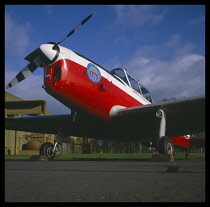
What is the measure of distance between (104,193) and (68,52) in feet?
20.8

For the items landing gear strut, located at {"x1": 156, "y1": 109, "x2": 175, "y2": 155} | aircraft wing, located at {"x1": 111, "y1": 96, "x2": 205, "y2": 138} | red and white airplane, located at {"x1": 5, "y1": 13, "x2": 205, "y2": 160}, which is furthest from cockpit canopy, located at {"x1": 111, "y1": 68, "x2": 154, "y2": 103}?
landing gear strut, located at {"x1": 156, "y1": 109, "x2": 175, "y2": 155}

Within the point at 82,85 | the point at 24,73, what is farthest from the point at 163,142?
the point at 24,73

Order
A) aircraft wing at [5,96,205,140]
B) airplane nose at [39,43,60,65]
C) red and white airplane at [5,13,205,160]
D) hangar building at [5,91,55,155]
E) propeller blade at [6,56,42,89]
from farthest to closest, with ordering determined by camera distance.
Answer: hangar building at [5,91,55,155], aircraft wing at [5,96,205,140], propeller blade at [6,56,42,89], red and white airplane at [5,13,205,160], airplane nose at [39,43,60,65]

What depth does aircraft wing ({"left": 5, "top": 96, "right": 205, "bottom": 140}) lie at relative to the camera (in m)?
8.95

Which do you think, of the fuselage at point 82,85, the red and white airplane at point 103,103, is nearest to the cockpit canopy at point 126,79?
the red and white airplane at point 103,103

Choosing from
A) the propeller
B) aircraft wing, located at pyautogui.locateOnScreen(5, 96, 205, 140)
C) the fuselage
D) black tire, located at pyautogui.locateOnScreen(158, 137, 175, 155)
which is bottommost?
black tire, located at pyautogui.locateOnScreen(158, 137, 175, 155)

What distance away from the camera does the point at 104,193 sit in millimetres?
2215

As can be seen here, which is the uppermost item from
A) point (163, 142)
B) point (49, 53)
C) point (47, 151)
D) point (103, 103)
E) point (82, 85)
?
point (49, 53)

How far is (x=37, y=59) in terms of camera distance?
8625 mm

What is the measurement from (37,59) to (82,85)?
1.91 m

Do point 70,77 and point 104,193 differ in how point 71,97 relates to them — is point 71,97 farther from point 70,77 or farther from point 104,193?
point 104,193

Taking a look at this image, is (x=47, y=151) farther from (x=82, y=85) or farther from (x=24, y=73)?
(x=82, y=85)

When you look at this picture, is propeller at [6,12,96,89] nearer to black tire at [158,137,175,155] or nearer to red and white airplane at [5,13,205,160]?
red and white airplane at [5,13,205,160]

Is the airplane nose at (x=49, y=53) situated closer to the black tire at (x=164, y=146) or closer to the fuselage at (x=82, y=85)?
the fuselage at (x=82, y=85)
